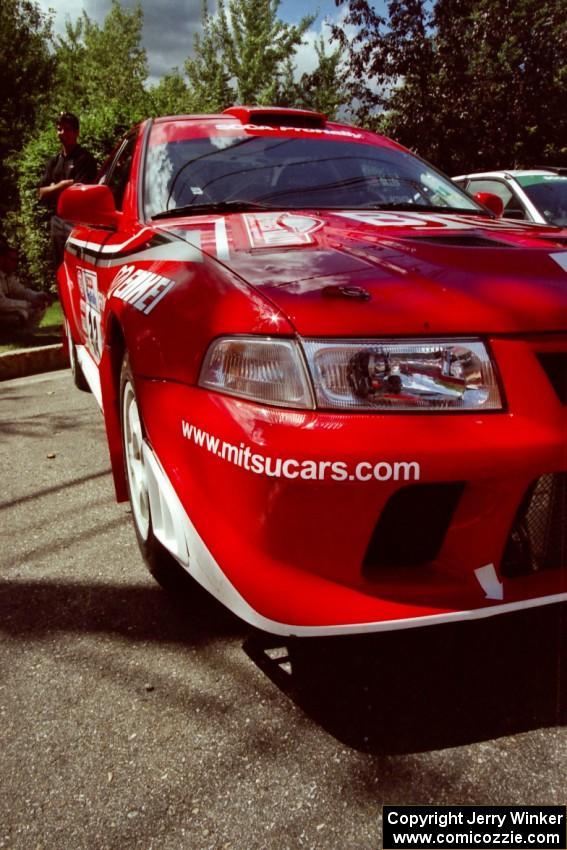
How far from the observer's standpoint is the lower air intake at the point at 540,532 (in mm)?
1487

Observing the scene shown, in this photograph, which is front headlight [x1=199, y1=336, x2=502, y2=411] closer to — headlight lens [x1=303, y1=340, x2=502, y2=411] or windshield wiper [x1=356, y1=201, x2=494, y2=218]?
headlight lens [x1=303, y1=340, x2=502, y2=411]

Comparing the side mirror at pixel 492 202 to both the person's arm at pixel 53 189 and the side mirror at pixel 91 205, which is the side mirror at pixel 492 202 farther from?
the person's arm at pixel 53 189

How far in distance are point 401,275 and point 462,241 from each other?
0.38 meters

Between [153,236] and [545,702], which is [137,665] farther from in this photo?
[153,236]

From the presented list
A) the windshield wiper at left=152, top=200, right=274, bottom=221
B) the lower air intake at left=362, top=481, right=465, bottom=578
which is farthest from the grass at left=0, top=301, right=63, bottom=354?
the lower air intake at left=362, top=481, right=465, bottom=578

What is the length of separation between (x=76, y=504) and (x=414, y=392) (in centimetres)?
194

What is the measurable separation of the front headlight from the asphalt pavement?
539 mm

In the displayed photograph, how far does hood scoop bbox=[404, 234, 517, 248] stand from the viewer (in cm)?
179

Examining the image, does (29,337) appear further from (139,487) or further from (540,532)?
(540,532)

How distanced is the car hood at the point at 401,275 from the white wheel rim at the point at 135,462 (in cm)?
53

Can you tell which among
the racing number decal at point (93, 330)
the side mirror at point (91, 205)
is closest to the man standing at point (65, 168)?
the racing number decal at point (93, 330)

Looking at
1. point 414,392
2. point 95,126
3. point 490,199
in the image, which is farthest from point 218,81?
point 414,392

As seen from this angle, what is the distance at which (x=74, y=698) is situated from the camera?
1.72 meters

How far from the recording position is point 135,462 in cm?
226
